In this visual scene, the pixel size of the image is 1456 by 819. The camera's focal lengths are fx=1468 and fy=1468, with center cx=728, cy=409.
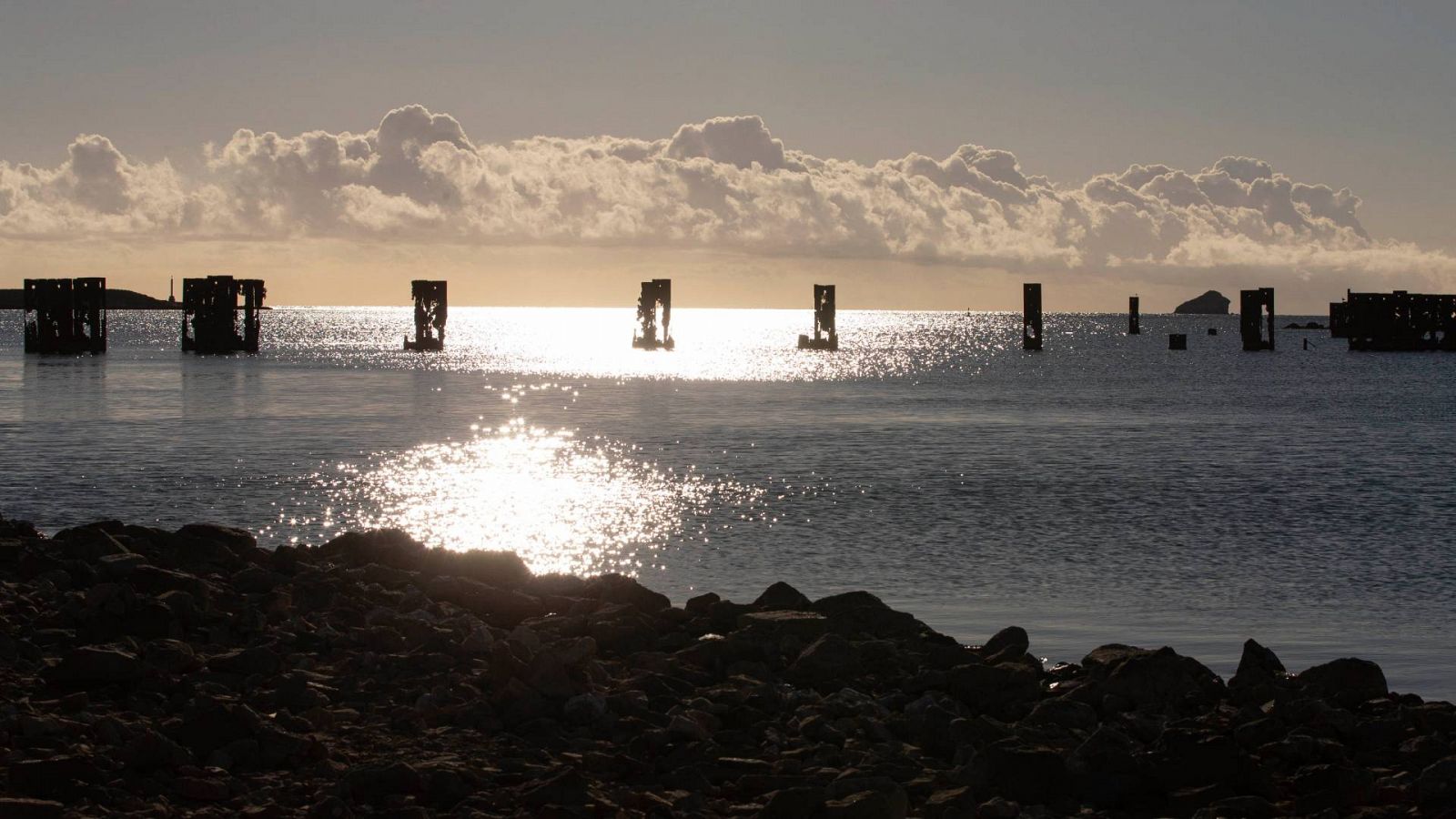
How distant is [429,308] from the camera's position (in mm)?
97562

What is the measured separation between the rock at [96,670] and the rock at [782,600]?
5062 millimetres

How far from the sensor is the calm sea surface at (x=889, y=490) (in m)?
15.4

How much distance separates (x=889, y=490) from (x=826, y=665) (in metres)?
15.8

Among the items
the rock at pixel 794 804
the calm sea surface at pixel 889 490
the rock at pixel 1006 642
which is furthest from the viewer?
the calm sea surface at pixel 889 490

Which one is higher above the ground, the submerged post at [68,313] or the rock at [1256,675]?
the submerged post at [68,313]

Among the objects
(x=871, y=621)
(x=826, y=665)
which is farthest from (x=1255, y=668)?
(x=826, y=665)

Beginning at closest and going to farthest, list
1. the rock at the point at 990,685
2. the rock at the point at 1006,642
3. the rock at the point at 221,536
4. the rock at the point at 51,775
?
the rock at the point at 51,775 → the rock at the point at 990,685 → the rock at the point at 1006,642 → the rock at the point at 221,536

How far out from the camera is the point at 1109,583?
647 inches

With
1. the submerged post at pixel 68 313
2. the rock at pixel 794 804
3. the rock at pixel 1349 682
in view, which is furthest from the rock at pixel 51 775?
the submerged post at pixel 68 313

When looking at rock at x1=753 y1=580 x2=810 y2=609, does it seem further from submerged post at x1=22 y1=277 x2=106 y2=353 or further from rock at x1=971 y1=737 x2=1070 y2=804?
submerged post at x1=22 y1=277 x2=106 y2=353

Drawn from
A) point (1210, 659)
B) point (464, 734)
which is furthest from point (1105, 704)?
point (464, 734)

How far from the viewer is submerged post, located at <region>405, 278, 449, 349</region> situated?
3615 inches

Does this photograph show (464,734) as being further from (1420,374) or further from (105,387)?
(1420,374)

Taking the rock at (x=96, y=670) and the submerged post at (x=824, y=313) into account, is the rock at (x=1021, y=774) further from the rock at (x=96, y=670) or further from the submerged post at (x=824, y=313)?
the submerged post at (x=824, y=313)
